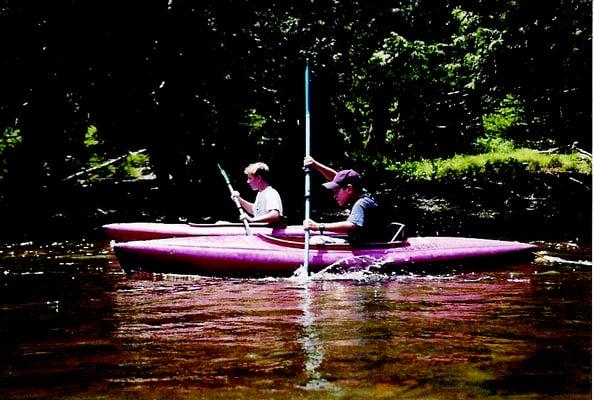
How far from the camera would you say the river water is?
384cm

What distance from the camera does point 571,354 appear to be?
4.43 metres

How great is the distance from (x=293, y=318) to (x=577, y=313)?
2.07m

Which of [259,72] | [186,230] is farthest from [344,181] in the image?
[259,72]

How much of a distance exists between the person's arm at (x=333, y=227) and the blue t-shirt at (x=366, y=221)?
49 mm

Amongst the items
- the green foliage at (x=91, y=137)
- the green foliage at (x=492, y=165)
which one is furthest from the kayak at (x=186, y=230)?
the green foliage at (x=492, y=165)

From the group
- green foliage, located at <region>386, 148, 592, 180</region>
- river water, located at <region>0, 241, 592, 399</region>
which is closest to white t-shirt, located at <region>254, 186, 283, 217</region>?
river water, located at <region>0, 241, 592, 399</region>

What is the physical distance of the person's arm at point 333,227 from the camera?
306 inches

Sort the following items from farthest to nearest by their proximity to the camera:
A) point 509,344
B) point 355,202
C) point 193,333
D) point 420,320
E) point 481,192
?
point 481,192
point 355,202
point 420,320
point 193,333
point 509,344

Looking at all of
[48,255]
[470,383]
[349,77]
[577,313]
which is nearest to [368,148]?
[349,77]

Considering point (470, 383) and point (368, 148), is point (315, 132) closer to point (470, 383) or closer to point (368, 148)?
point (368, 148)

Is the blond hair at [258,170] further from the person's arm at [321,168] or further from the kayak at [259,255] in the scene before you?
the kayak at [259,255]

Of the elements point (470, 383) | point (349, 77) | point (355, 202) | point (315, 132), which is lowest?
point (470, 383)

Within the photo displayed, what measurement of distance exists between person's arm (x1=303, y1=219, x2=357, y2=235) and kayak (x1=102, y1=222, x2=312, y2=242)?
562mm

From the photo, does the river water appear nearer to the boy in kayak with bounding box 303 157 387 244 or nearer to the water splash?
the boy in kayak with bounding box 303 157 387 244
